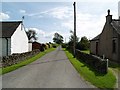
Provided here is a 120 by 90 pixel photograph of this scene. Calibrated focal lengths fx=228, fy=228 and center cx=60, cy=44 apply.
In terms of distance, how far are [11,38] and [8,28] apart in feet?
11.8

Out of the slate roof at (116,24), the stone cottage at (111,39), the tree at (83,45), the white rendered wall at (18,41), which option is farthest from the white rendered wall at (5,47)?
the tree at (83,45)

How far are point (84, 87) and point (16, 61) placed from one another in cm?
1416

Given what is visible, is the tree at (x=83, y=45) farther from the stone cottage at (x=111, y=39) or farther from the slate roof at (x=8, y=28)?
the stone cottage at (x=111, y=39)

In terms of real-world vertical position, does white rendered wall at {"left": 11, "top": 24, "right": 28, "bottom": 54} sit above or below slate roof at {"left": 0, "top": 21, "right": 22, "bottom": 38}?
below

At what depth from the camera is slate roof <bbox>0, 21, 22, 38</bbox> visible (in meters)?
35.8

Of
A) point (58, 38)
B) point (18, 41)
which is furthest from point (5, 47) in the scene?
point (58, 38)

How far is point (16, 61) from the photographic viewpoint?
75.8ft

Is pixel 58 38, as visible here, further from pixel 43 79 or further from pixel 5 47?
pixel 43 79

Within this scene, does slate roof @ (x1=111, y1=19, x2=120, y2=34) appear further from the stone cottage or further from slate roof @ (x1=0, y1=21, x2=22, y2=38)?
slate roof @ (x1=0, y1=21, x2=22, y2=38)

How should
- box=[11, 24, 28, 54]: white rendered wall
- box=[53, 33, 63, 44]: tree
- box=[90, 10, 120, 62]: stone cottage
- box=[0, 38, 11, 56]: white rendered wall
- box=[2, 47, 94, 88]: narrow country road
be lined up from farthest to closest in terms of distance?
1. box=[53, 33, 63, 44]: tree
2. box=[11, 24, 28, 54]: white rendered wall
3. box=[0, 38, 11, 56]: white rendered wall
4. box=[90, 10, 120, 62]: stone cottage
5. box=[2, 47, 94, 88]: narrow country road

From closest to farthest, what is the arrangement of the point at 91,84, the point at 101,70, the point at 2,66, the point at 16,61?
the point at 91,84 → the point at 101,70 → the point at 2,66 → the point at 16,61

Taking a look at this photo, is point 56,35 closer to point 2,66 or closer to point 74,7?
point 74,7

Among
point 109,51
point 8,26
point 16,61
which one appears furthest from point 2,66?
point 8,26

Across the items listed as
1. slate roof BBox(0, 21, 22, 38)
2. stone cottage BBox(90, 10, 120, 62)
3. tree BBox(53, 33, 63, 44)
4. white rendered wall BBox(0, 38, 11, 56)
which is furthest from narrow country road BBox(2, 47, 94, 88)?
tree BBox(53, 33, 63, 44)
